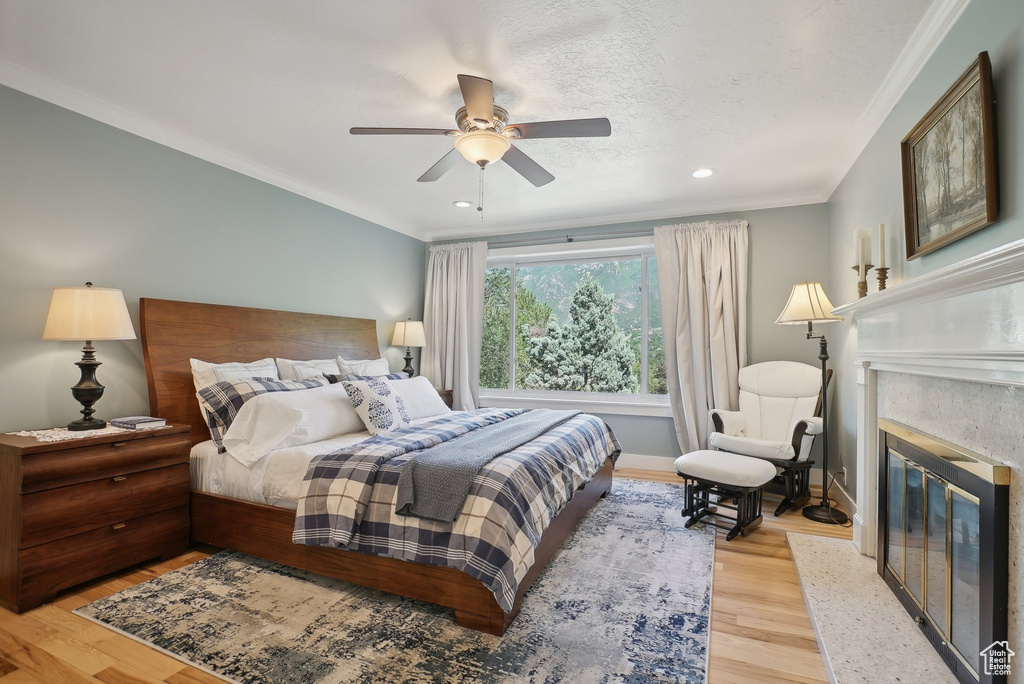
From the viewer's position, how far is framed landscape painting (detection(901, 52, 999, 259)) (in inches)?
64.2

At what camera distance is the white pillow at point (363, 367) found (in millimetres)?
4035

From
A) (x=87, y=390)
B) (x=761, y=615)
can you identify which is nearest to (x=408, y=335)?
(x=87, y=390)

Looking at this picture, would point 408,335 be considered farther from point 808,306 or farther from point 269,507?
point 808,306

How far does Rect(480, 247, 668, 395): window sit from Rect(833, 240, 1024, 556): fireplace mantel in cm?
232

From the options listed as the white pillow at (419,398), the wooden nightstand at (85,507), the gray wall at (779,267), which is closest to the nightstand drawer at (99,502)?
the wooden nightstand at (85,507)

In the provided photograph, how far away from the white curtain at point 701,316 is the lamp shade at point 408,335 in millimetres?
2458

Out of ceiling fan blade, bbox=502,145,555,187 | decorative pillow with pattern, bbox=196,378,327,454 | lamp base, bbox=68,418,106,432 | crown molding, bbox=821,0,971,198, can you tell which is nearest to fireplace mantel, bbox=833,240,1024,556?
crown molding, bbox=821,0,971,198

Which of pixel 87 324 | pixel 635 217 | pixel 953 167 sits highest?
pixel 635 217

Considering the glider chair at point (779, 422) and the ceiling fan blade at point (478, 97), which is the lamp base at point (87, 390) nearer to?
the ceiling fan blade at point (478, 97)

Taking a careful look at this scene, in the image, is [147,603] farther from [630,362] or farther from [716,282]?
[716,282]

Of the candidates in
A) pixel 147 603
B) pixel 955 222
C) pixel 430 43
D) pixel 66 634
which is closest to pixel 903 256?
pixel 955 222

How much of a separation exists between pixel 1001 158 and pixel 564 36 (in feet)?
5.42

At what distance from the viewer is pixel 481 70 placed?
240cm

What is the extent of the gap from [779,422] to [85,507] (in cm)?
452
